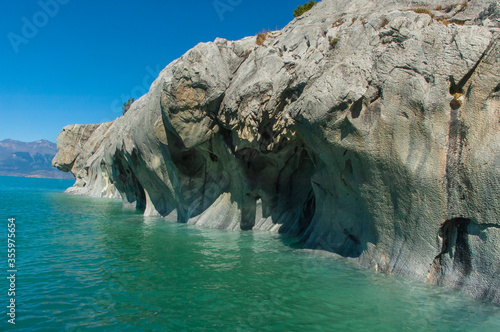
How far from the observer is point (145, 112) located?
2430 centimetres

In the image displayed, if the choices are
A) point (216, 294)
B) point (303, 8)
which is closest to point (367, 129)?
point (216, 294)

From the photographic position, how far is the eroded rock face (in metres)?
9.50

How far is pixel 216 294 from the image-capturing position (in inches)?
356

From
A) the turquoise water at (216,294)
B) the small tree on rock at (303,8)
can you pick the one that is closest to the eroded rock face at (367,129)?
the turquoise water at (216,294)

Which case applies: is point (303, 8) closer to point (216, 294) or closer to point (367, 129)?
point (367, 129)

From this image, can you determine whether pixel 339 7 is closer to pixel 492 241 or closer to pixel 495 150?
pixel 495 150

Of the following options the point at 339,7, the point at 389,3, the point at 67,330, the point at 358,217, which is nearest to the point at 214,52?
the point at 339,7

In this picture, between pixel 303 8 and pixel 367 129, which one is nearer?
pixel 367 129

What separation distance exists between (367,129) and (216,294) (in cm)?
670

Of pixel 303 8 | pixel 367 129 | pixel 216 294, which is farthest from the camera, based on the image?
pixel 303 8

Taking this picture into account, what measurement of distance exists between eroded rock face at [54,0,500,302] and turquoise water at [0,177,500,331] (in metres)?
1.43

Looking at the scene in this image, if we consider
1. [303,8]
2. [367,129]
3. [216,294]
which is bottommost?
[216,294]

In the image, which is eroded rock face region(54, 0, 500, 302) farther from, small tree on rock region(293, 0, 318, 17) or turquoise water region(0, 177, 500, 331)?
small tree on rock region(293, 0, 318, 17)

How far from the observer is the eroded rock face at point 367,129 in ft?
31.2
